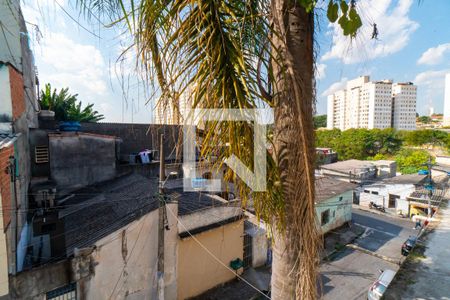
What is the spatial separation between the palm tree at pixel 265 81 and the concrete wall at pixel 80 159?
10.2m

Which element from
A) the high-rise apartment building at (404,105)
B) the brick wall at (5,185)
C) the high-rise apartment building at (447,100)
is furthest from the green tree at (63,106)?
the high-rise apartment building at (404,105)

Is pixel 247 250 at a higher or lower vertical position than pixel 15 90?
lower

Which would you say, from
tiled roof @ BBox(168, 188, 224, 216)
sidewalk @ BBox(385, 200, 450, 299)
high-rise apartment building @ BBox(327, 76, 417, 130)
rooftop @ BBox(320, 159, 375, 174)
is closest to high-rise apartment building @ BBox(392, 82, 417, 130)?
high-rise apartment building @ BBox(327, 76, 417, 130)

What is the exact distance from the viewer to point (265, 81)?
995 mm

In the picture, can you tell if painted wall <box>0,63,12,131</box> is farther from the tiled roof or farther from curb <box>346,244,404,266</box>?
curb <box>346,244,404,266</box>

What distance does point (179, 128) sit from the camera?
95 centimetres

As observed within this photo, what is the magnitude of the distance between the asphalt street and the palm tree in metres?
6.50

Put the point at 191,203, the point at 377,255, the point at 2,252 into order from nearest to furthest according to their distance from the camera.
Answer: the point at 2,252, the point at 191,203, the point at 377,255

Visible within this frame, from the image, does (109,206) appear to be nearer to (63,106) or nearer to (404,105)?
(63,106)

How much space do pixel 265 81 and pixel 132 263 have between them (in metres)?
6.39

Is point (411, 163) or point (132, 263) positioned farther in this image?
point (411, 163)

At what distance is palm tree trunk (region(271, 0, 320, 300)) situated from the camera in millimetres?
1010

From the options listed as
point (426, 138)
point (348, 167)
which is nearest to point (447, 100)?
point (426, 138)

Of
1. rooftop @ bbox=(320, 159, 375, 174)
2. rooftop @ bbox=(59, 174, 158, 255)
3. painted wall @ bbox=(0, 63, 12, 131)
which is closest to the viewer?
painted wall @ bbox=(0, 63, 12, 131)
